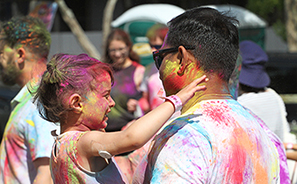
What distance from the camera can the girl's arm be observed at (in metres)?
1.35

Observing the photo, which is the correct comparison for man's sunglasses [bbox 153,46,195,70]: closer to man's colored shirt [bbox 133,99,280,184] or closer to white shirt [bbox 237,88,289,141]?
man's colored shirt [bbox 133,99,280,184]

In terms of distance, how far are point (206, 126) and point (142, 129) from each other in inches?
10.1

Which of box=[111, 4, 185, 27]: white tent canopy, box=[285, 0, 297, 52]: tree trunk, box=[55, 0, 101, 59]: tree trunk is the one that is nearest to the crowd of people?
box=[111, 4, 185, 27]: white tent canopy

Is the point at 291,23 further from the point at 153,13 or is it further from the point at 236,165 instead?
the point at 236,165

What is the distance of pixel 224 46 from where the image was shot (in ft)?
5.14

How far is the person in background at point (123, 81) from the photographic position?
13.1ft

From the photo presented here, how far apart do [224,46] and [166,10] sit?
551cm

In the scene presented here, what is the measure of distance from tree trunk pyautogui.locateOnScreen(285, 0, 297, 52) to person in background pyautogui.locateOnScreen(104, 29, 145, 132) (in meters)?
7.07

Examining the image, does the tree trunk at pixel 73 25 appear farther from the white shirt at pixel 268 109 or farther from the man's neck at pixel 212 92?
the man's neck at pixel 212 92

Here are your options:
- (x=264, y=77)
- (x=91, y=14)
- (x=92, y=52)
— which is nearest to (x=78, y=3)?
(x=91, y=14)

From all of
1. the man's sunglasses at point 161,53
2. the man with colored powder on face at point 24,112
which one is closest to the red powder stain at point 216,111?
the man's sunglasses at point 161,53

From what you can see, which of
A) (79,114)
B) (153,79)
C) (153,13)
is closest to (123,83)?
(153,79)

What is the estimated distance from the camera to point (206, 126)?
1413mm

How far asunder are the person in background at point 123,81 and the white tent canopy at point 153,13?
2045 millimetres
